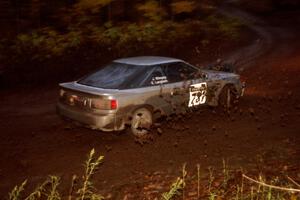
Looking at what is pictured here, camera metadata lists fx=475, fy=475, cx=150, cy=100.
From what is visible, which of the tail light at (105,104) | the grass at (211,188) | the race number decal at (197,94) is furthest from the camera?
the race number decal at (197,94)

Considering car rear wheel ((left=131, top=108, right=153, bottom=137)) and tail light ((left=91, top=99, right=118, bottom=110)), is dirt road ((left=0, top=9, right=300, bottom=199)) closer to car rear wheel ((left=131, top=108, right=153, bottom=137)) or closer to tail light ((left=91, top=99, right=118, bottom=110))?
car rear wheel ((left=131, top=108, right=153, bottom=137))

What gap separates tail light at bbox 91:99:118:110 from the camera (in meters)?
8.73

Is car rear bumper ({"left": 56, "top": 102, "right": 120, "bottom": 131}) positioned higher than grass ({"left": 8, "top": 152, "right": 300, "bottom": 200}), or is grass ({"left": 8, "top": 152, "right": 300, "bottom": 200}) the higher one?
car rear bumper ({"left": 56, "top": 102, "right": 120, "bottom": 131})

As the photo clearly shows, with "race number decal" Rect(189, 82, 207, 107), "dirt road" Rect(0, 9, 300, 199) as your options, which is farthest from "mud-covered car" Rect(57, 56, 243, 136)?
"dirt road" Rect(0, 9, 300, 199)

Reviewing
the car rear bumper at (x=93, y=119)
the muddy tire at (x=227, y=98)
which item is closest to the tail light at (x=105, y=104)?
the car rear bumper at (x=93, y=119)

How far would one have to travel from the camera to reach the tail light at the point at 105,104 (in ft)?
28.6

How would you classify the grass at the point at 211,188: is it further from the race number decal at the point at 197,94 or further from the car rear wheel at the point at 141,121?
the race number decal at the point at 197,94

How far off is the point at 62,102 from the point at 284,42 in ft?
56.6

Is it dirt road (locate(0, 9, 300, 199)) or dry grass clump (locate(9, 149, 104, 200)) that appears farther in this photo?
dirt road (locate(0, 9, 300, 199))

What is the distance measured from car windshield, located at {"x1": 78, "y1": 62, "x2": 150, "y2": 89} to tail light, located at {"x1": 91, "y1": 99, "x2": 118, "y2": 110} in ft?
1.54

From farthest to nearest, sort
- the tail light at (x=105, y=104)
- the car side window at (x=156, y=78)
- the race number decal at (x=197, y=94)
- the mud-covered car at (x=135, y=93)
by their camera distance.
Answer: the race number decal at (x=197, y=94)
the car side window at (x=156, y=78)
the mud-covered car at (x=135, y=93)
the tail light at (x=105, y=104)

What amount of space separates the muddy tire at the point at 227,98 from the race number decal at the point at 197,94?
0.85 meters

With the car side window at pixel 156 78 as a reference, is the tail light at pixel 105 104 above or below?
below

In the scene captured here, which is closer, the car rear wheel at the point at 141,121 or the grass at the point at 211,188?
the grass at the point at 211,188
